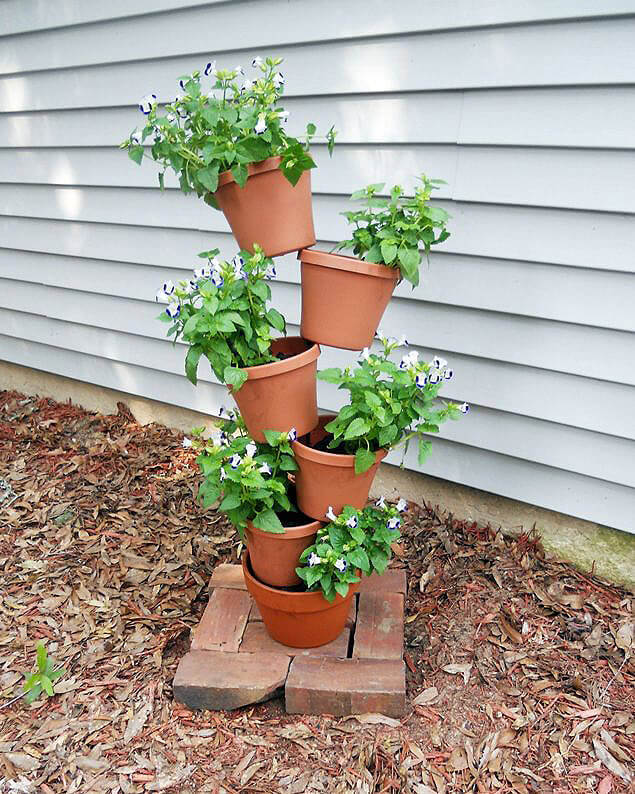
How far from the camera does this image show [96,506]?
9.33 feet

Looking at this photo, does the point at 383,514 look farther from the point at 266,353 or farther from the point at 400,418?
the point at 266,353

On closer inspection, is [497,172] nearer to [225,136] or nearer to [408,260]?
[408,260]

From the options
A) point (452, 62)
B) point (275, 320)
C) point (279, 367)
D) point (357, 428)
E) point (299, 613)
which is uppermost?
point (452, 62)

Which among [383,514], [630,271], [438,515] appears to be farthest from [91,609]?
[630,271]

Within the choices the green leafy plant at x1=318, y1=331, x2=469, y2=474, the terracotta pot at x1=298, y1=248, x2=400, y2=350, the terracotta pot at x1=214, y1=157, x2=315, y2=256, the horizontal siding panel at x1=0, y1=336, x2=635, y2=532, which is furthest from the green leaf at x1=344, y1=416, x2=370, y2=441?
the horizontal siding panel at x1=0, y1=336, x2=635, y2=532

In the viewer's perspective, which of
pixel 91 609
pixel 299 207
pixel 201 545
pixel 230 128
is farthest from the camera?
pixel 201 545

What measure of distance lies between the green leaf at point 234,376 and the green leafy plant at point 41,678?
110 cm

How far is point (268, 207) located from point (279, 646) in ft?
4.12

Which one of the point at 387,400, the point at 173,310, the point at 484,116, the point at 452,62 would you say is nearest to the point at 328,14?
the point at 452,62

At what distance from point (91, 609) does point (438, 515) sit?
1299mm

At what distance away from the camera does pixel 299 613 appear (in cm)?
189

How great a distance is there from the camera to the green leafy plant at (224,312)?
158cm

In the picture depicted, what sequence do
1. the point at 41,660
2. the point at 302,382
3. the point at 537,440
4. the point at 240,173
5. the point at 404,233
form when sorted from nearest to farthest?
the point at 240,173, the point at 404,233, the point at 302,382, the point at 41,660, the point at 537,440

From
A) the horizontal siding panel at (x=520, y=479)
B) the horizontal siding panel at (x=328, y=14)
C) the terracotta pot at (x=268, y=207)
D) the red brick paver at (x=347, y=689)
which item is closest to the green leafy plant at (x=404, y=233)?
the terracotta pot at (x=268, y=207)
